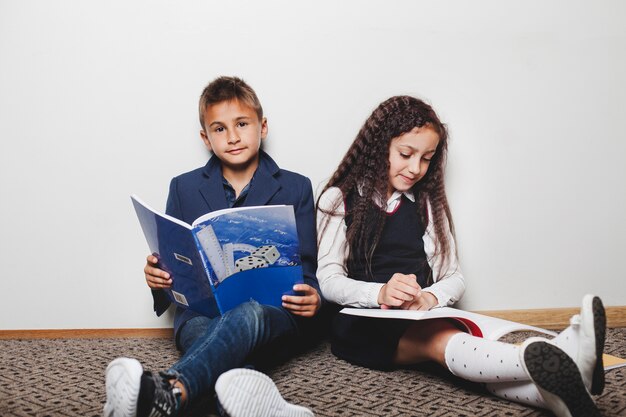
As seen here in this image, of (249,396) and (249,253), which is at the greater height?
(249,253)

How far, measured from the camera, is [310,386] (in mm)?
1044

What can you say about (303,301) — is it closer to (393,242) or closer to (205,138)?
(393,242)

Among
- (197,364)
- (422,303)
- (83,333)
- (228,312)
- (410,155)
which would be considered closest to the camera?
(197,364)

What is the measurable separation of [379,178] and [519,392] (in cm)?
50

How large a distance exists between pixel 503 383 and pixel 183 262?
55 centimetres

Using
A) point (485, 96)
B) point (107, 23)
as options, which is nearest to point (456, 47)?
point (485, 96)

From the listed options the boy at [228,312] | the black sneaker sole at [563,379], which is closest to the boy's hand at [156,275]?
the boy at [228,312]

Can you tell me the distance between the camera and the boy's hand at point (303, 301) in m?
1.08

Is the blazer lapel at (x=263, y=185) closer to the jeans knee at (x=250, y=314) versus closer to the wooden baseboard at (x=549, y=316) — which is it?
the jeans knee at (x=250, y=314)

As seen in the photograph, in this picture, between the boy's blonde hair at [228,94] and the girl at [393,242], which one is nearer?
the girl at [393,242]

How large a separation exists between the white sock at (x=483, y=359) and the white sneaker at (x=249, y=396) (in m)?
0.28

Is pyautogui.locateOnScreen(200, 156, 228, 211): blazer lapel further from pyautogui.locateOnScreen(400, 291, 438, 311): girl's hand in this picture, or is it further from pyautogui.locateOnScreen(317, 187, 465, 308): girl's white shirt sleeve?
pyautogui.locateOnScreen(400, 291, 438, 311): girl's hand

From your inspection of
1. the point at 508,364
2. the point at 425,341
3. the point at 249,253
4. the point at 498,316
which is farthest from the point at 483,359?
the point at 498,316

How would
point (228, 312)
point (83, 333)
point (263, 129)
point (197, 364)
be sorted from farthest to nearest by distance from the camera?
1. point (83, 333)
2. point (263, 129)
3. point (228, 312)
4. point (197, 364)
